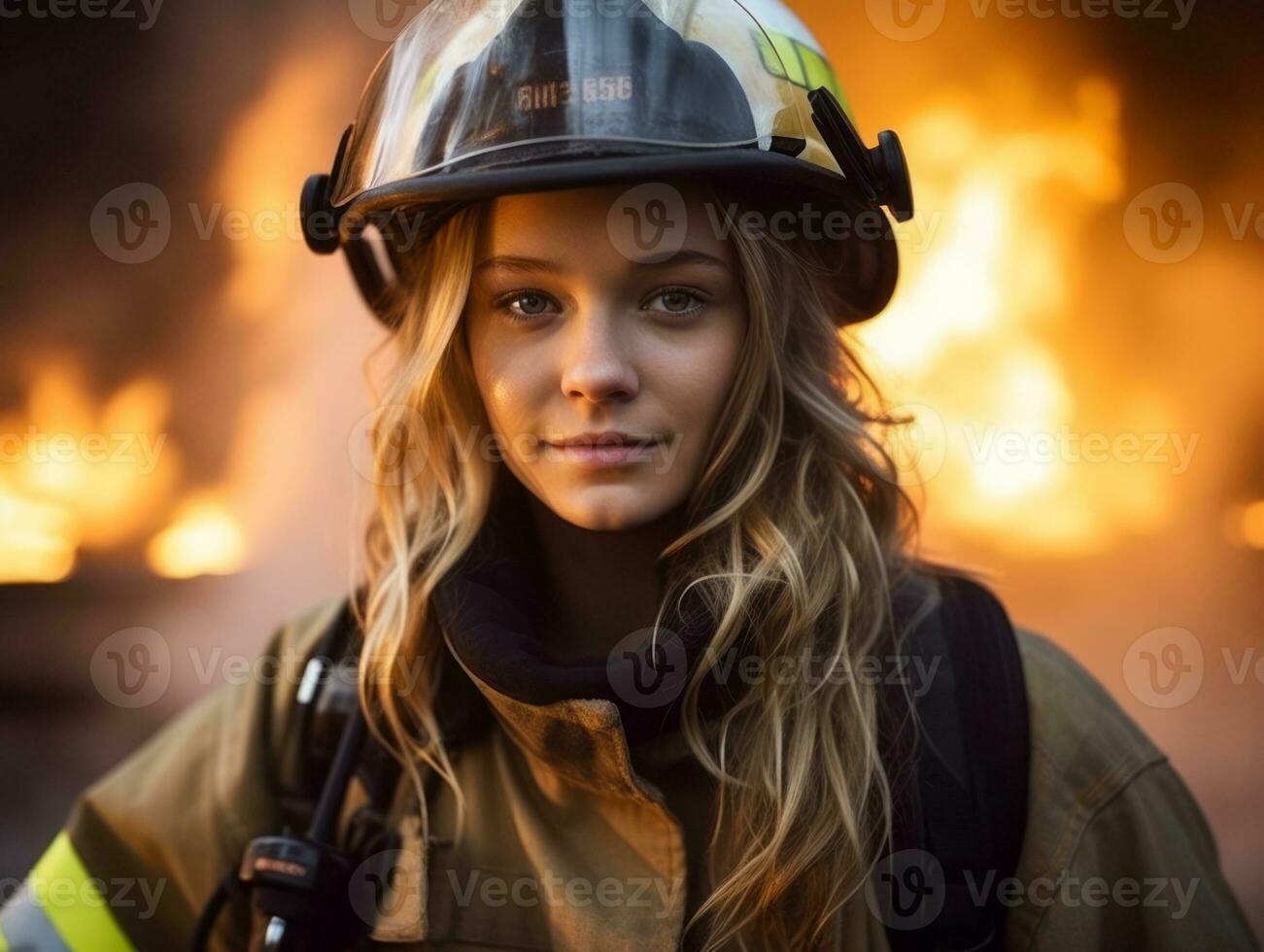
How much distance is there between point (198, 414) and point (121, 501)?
1.02ft

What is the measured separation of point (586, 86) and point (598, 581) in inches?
23.7

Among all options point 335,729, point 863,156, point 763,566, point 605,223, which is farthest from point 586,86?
point 335,729

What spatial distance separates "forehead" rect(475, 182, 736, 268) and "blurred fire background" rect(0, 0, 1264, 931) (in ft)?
5.47

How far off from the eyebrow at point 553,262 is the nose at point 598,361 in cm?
7

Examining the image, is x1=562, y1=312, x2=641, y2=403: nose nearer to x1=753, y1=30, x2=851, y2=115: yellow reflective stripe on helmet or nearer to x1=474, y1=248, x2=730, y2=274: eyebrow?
x1=474, y1=248, x2=730, y2=274: eyebrow

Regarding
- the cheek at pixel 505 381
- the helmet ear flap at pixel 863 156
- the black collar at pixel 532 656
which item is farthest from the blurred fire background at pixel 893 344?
the cheek at pixel 505 381

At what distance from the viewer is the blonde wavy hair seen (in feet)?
4.29

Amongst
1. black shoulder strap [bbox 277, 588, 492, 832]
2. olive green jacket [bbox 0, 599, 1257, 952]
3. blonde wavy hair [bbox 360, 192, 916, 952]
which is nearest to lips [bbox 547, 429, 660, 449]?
blonde wavy hair [bbox 360, 192, 916, 952]

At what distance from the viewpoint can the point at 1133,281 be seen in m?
2.98

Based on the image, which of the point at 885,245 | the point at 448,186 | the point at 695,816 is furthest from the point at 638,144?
the point at 695,816

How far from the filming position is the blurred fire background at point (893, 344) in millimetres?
2855

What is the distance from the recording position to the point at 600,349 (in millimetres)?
1237

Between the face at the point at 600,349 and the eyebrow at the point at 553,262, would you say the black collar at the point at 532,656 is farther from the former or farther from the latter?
the eyebrow at the point at 553,262

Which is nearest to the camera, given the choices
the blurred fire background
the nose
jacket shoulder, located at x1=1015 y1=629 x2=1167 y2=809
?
the nose
